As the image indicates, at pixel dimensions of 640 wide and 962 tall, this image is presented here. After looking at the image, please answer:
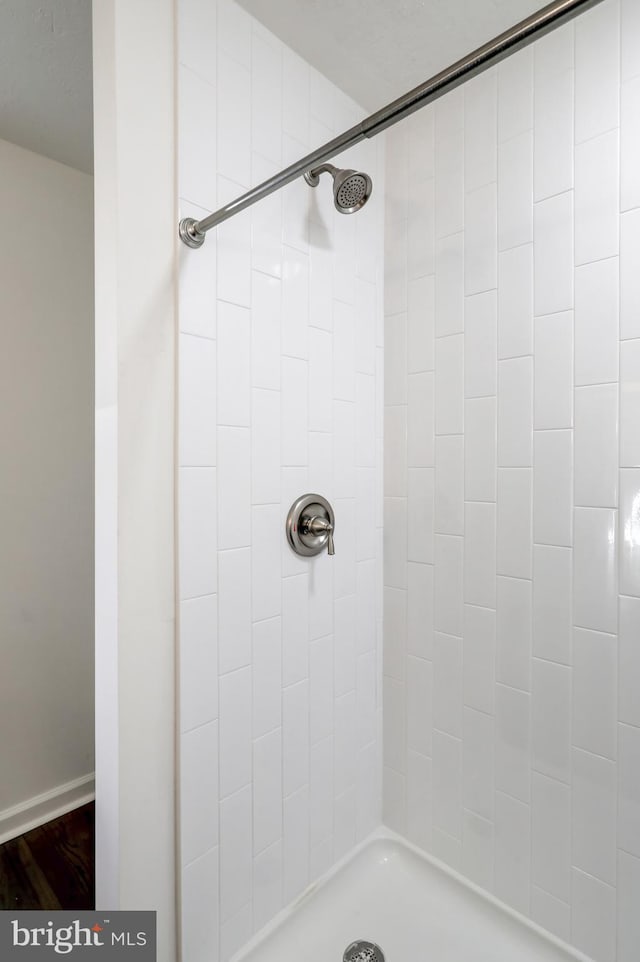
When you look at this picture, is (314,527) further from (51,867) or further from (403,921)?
(51,867)

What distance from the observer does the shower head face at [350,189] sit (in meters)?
1.00

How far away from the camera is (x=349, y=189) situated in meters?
1.02

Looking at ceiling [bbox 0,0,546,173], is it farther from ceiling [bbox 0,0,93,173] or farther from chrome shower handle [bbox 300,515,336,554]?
chrome shower handle [bbox 300,515,336,554]

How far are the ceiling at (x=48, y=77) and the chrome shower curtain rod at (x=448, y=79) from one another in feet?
2.71

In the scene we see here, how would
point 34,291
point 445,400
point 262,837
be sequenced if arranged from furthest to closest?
point 34,291, point 445,400, point 262,837

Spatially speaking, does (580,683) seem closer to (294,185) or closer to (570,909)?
(570,909)

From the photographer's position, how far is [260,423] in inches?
43.6

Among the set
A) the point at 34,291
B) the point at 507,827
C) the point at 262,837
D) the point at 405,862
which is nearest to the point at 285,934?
the point at 262,837

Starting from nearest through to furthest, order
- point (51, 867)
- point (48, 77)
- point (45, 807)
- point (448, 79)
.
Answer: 1. point (448, 79)
2. point (48, 77)
3. point (51, 867)
4. point (45, 807)

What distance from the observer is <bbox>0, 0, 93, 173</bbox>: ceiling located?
118 cm

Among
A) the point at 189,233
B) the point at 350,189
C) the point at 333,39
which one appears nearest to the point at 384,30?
the point at 333,39

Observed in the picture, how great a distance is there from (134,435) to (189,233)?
1.33 ft

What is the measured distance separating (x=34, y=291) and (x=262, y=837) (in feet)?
6.10

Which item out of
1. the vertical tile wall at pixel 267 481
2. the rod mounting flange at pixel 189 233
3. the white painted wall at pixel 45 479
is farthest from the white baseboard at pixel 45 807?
the rod mounting flange at pixel 189 233
